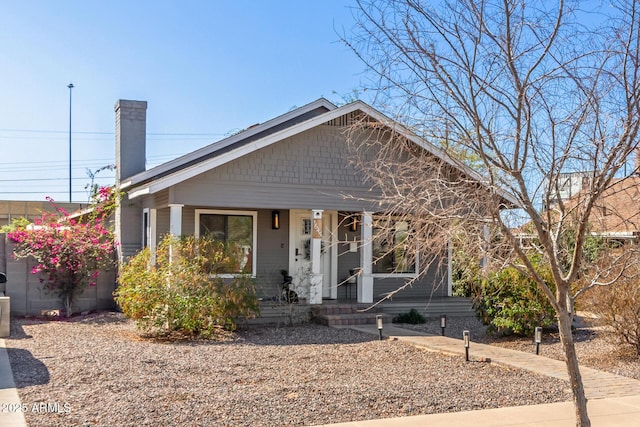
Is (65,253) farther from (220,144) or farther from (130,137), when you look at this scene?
(220,144)

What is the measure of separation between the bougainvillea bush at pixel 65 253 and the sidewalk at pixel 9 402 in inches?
246

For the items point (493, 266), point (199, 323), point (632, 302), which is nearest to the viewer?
point (493, 266)

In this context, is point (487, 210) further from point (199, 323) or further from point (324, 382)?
point (199, 323)

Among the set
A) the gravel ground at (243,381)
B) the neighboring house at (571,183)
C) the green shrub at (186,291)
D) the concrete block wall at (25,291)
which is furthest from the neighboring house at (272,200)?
the neighboring house at (571,183)

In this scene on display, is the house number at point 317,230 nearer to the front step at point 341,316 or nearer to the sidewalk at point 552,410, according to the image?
the front step at point 341,316

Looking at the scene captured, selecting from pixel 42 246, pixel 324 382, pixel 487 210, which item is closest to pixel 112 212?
pixel 42 246

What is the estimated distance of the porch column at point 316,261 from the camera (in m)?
15.2

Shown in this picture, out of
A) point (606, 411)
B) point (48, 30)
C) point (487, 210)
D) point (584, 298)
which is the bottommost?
point (606, 411)

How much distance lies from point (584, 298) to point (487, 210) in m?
6.68

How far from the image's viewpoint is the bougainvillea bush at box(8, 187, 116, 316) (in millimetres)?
14547

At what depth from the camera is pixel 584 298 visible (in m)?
11.1

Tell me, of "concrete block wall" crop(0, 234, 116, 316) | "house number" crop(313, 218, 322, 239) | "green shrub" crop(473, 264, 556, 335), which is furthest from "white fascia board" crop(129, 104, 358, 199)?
"green shrub" crop(473, 264, 556, 335)

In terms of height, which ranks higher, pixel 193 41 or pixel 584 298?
pixel 193 41

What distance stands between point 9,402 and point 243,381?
8.96 feet
